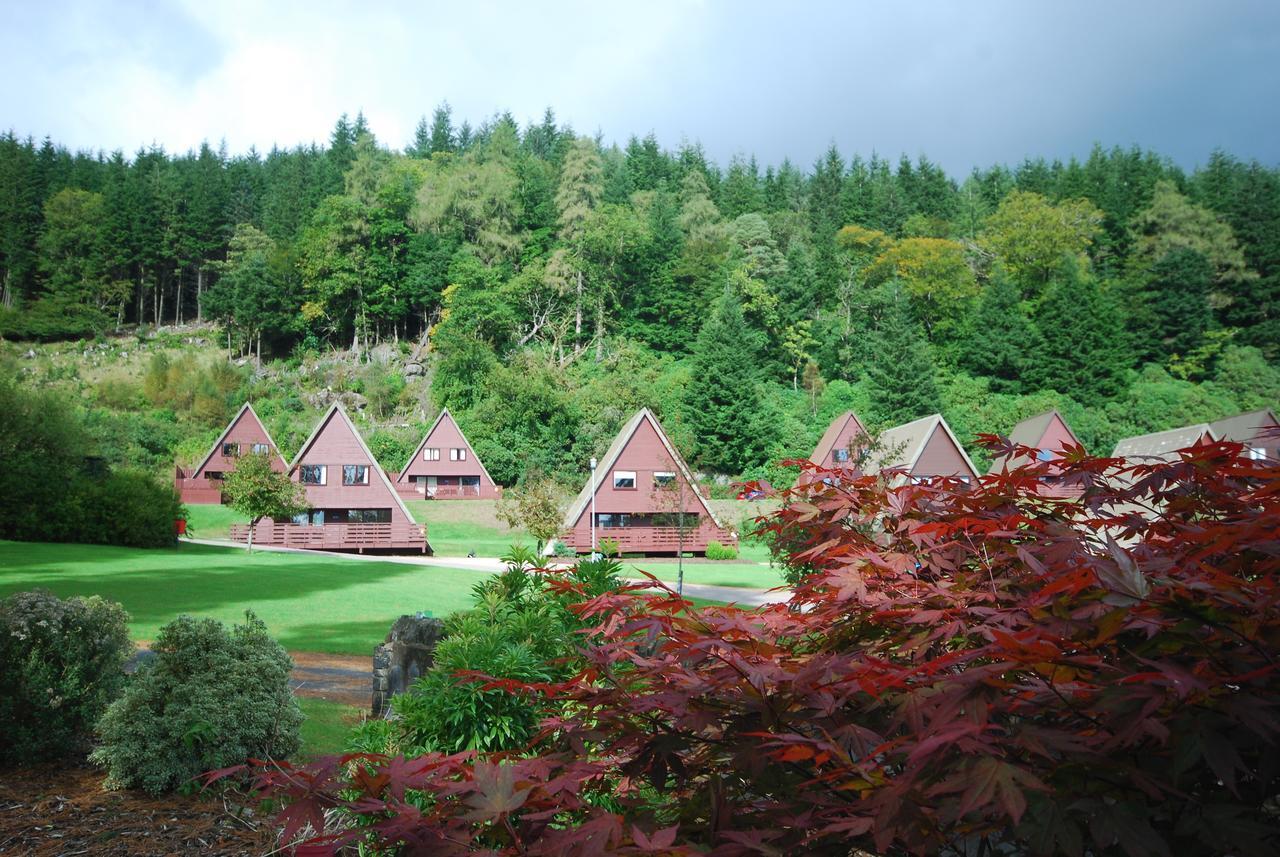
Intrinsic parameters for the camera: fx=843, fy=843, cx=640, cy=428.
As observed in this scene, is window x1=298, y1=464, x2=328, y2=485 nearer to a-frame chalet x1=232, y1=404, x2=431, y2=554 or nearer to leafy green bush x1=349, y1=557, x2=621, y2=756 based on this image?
a-frame chalet x1=232, y1=404, x2=431, y2=554

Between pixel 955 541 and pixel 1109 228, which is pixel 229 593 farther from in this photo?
pixel 1109 228

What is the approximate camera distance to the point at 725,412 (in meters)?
56.4

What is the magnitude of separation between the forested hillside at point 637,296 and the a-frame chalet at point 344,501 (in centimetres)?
1491

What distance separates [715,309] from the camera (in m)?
63.9

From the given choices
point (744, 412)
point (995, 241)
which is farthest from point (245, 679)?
point (995, 241)

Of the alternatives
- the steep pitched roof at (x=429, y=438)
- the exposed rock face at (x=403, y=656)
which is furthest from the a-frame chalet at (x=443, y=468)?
the exposed rock face at (x=403, y=656)

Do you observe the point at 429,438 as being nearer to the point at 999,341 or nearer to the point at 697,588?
the point at 697,588

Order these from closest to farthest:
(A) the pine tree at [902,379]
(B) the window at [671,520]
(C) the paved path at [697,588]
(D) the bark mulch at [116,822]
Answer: (D) the bark mulch at [116,822] → (C) the paved path at [697,588] → (B) the window at [671,520] → (A) the pine tree at [902,379]

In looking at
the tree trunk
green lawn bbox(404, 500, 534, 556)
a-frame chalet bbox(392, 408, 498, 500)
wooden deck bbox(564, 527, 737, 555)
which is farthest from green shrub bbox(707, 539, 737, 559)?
the tree trunk

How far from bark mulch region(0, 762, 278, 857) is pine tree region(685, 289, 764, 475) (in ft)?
166

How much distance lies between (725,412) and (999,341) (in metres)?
22.3

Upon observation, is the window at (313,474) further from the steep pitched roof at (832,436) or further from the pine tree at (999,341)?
the pine tree at (999,341)

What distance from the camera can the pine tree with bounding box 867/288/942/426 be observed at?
57281 mm

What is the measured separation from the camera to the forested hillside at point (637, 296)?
57875 mm
